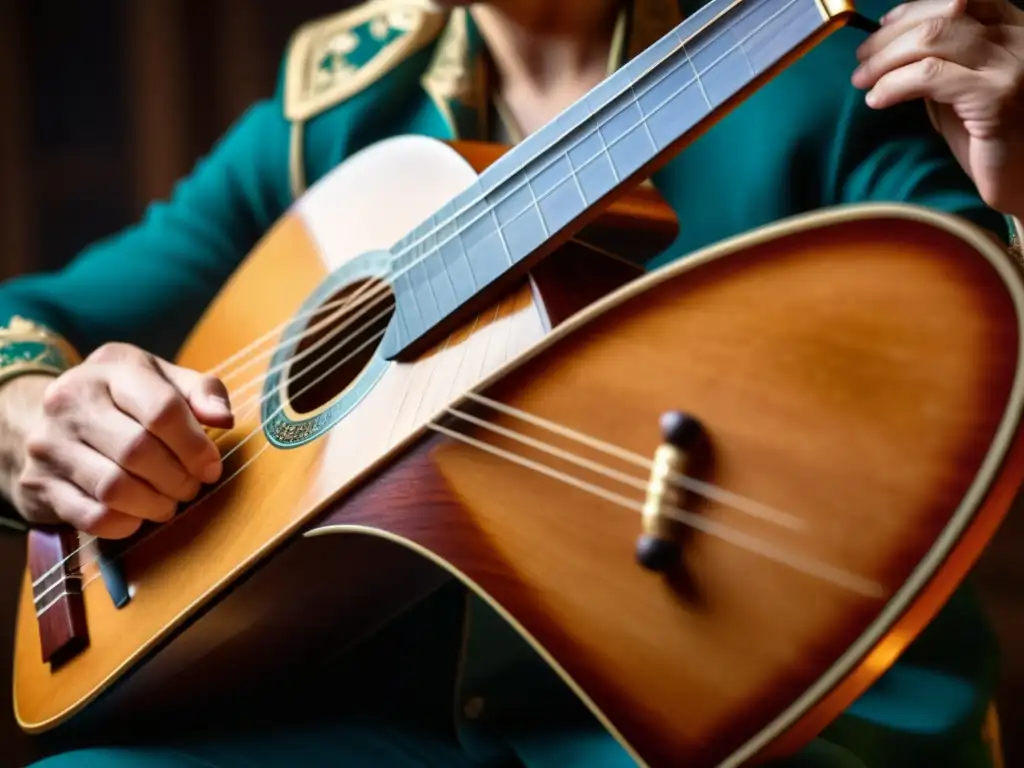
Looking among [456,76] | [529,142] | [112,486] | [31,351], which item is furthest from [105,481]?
[456,76]

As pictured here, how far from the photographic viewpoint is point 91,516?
0.66 metres

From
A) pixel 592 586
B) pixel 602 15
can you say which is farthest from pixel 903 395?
pixel 602 15

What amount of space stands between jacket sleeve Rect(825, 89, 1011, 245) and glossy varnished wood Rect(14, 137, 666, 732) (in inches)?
7.5

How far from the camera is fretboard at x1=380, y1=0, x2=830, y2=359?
488 mm

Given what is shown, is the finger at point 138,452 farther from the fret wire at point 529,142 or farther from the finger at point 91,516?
the fret wire at point 529,142

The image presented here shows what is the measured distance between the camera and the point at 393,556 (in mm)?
625

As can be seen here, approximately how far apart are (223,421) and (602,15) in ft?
1.58

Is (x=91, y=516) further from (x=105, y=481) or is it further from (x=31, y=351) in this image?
(x=31, y=351)

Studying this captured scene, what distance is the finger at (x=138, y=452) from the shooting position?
637mm

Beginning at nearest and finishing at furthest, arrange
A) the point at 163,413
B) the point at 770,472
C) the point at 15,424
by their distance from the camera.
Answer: the point at 770,472 → the point at 163,413 → the point at 15,424

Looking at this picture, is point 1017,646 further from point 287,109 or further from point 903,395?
point 287,109

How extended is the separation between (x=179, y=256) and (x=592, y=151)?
0.61m

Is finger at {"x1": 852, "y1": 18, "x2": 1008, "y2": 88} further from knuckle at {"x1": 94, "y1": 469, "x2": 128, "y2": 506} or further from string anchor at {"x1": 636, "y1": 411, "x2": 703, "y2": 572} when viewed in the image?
knuckle at {"x1": 94, "y1": 469, "x2": 128, "y2": 506}

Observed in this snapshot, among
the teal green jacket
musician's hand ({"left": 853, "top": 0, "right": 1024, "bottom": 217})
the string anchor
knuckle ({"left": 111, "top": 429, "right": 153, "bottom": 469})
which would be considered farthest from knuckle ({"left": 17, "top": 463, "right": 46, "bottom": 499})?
musician's hand ({"left": 853, "top": 0, "right": 1024, "bottom": 217})
